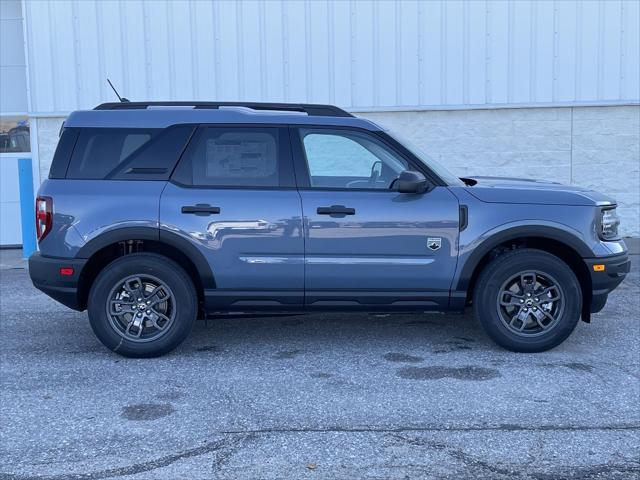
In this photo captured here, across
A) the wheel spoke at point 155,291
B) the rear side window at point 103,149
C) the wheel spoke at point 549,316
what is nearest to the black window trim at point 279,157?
the rear side window at point 103,149

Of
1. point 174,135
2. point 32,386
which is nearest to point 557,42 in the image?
point 174,135

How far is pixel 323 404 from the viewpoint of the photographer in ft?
15.7

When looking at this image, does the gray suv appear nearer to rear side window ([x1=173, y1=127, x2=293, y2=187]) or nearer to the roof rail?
rear side window ([x1=173, y1=127, x2=293, y2=187])

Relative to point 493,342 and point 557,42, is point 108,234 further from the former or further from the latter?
point 557,42

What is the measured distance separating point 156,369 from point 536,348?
2910 millimetres

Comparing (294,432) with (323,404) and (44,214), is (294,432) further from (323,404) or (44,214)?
(44,214)

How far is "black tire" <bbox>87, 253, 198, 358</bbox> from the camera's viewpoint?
5.63 m

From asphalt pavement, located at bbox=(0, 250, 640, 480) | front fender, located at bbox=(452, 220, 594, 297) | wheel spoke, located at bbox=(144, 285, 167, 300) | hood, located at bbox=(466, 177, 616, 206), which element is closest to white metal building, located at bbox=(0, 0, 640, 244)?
asphalt pavement, located at bbox=(0, 250, 640, 480)

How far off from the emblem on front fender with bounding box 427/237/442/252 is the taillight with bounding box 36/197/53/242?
9.35 feet

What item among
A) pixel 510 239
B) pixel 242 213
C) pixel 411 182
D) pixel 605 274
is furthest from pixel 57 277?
pixel 605 274

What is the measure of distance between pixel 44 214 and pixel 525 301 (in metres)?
3.73

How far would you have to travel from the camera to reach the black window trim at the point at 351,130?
570 cm

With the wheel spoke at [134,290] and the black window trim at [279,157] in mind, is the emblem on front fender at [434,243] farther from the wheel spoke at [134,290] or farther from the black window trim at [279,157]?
the wheel spoke at [134,290]

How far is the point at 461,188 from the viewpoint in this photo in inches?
227
